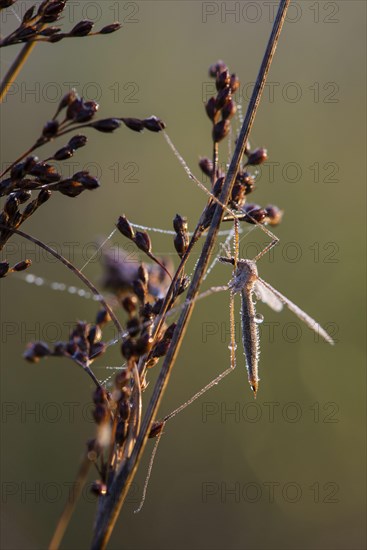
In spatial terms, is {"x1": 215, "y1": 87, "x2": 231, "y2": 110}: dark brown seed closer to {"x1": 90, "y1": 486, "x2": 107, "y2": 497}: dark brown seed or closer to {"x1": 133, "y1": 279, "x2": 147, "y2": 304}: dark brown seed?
{"x1": 133, "y1": 279, "x2": 147, "y2": 304}: dark brown seed

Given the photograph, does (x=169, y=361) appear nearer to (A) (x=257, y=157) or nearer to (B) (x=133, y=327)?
(B) (x=133, y=327)

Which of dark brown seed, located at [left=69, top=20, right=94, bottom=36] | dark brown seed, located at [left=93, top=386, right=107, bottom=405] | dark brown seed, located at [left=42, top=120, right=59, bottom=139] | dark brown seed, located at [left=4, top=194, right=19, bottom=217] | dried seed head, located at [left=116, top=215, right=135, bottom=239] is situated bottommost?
dark brown seed, located at [left=93, top=386, right=107, bottom=405]

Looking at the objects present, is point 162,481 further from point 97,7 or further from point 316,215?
point 97,7

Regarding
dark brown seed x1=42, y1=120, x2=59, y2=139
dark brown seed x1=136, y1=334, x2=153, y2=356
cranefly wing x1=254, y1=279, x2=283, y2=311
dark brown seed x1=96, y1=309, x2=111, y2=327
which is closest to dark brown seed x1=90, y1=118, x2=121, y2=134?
dark brown seed x1=42, y1=120, x2=59, y2=139

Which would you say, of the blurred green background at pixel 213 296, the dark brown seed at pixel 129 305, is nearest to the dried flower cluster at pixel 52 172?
the dark brown seed at pixel 129 305

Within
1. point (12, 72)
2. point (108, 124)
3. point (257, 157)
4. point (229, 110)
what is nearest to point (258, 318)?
point (257, 157)

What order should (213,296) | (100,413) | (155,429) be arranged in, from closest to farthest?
(100,413)
(155,429)
(213,296)

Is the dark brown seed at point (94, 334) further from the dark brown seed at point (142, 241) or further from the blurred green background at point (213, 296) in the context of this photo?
the blurred green background at point (213, 296)
